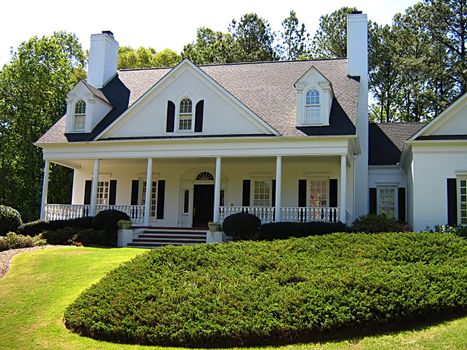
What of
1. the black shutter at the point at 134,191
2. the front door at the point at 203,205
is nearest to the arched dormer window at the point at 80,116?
the black shutter at the point at 134,191

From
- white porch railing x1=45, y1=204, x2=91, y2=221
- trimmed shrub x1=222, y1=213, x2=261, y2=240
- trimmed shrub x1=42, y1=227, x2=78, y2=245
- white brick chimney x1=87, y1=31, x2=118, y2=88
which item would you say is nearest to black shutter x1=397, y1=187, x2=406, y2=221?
trimmed shrub x1=222, y1=213, x2=261, y2=240

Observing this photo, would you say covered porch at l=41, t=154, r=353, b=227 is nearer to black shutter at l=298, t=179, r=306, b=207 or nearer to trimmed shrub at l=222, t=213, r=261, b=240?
black shutter at l=298, t=179, r=306, b=207

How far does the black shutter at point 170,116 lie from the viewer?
21.1 m

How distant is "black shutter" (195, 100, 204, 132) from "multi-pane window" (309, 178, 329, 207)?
565 centimetres

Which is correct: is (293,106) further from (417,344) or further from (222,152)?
(417,344)

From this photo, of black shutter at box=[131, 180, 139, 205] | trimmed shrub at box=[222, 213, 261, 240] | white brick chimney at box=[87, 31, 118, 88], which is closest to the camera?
trimmed shrub at box=[222, 213, 261, 240]

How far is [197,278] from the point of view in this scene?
426 inches

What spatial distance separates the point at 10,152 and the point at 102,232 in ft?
63.8

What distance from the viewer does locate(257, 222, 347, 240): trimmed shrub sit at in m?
17.7

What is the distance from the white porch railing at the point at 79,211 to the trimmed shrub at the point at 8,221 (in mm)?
1587

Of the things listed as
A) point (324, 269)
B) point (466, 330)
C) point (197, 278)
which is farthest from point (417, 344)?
point (197, 278)

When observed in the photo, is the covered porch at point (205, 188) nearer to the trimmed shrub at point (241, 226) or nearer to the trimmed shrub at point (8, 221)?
the trimmed shrub at point (241, 226)

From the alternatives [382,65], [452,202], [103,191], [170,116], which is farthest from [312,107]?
[382,65]

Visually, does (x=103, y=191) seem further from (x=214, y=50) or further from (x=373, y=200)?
(x=214, y=50)
